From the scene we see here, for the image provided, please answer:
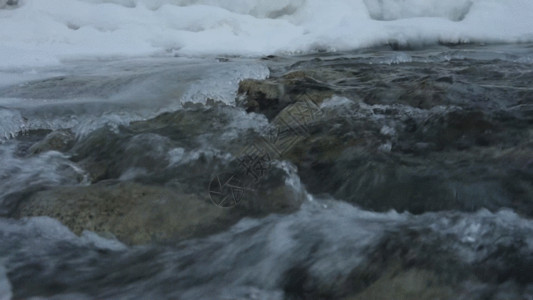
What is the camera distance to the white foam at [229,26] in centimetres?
608

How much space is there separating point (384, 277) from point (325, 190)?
67 cm

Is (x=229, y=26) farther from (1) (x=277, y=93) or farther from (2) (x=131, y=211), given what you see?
(2) (x=131, y=211)

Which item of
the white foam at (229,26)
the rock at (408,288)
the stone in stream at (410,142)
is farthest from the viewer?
the white foam at (229,26)

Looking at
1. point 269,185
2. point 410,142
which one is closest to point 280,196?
point 269,185

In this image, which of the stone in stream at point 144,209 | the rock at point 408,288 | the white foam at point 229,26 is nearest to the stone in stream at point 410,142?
the stone in stream at point 144,209

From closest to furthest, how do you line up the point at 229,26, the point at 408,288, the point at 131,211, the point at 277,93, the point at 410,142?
the point at 408,288
the point at 131,211
the point at 410,142
the point at 277,93
the point at 229,26

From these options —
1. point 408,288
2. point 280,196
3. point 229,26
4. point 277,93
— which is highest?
point 229,26

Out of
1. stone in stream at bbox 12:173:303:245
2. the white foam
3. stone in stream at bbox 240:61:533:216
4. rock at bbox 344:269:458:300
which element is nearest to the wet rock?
stone in stream at bbox 240:61:533:216

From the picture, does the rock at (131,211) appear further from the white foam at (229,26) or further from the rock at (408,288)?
the white foam at (229,26)

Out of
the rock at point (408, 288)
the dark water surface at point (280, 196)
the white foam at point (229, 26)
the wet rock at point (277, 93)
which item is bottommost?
the rock at point (408, 288)

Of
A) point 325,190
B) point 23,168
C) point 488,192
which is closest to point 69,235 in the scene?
point 23,168

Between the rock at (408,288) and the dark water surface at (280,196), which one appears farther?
the dark water surface at (280,196)

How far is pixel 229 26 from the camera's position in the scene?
721 centimetres

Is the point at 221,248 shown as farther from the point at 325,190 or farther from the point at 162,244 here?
the point at 325,190
